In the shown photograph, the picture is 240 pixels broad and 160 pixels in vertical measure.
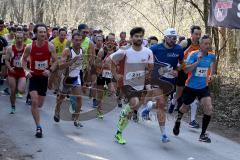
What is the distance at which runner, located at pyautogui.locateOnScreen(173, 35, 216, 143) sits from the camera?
7828 millimetres

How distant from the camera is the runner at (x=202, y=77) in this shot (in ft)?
25.7

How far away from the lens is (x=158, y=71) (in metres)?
8.28

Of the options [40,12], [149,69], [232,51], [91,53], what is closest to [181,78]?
[91,53]

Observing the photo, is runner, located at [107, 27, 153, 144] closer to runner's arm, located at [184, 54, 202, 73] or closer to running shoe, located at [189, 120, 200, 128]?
runner's arm, located at [184, 54, 202, 73]

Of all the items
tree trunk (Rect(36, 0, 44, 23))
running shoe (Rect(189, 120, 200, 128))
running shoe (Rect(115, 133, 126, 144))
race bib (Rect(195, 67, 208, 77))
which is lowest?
running shoe (Rect(189, 120, 200, 128))

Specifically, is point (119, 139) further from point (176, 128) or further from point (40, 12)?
point (40, 12)

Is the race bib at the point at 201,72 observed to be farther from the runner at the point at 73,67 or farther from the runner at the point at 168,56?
the runner at the point at 73,67

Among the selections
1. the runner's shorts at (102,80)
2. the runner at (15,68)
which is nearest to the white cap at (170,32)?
the runner's shorts at (102,80)

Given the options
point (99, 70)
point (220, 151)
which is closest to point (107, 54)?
point (99, 70)

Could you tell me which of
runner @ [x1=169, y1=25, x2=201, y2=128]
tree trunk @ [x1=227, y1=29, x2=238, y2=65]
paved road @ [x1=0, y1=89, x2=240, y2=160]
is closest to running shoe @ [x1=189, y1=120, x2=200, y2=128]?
runner @ [x1=169, y1=25, x2=201, y2=128]

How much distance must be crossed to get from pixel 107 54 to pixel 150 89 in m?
2.83

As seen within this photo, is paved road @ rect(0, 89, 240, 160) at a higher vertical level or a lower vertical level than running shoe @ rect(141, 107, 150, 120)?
lower

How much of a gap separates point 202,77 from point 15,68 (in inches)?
153

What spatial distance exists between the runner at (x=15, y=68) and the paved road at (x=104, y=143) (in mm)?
522
